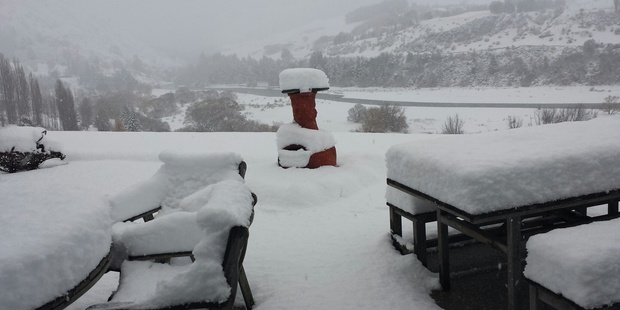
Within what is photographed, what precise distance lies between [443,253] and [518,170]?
0.89 meters

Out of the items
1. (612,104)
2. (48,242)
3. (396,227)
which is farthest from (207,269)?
(612,104)

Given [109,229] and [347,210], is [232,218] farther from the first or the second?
[347,210]

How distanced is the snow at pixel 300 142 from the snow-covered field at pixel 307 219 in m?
0.18

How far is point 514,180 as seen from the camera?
2.21m

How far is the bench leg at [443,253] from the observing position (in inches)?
111

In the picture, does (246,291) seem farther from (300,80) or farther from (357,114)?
(357,114)

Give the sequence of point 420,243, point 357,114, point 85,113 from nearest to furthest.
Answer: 1. point 420,243
2. point 357,114
3. point 85,113

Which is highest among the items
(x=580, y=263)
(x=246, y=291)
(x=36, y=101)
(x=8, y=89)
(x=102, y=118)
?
(x=8, y=89)

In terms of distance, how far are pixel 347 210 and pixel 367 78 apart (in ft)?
132

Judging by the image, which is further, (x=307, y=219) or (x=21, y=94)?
(x=21, y=94)

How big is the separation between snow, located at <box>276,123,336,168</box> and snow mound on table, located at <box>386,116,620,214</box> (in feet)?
11.5

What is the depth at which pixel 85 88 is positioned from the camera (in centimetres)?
5428

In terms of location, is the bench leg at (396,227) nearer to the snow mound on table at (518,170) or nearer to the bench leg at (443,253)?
the bench leg at (443,253)

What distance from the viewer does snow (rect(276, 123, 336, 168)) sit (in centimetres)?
630
